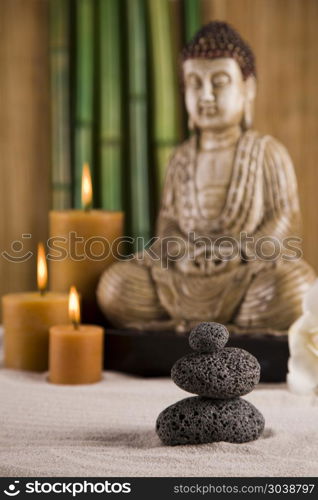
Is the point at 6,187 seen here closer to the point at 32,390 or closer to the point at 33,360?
the point at 33,360

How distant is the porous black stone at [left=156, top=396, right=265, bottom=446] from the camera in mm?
1517

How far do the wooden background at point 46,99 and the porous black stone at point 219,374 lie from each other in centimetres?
166

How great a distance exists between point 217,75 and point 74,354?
0.93 metres

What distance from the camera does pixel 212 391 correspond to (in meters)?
1.51

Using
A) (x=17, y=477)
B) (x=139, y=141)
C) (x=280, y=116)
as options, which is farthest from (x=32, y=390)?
(x=280, y=116)

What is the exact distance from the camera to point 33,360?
231 centimetres

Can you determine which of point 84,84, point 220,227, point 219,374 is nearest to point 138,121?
Answer: point 84,84

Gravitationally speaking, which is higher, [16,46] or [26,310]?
[16,46]

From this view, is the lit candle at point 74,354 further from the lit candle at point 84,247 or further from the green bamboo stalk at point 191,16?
the green bamboo stalk at point 191,16

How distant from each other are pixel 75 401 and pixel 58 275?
25.3 inches

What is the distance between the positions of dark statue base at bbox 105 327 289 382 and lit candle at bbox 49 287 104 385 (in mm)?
152

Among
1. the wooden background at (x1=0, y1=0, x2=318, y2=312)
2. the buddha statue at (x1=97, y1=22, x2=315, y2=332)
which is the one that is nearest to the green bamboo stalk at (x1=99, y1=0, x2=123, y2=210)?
the wooden background at (x1=0, y1=0, x2=318, y2=312)

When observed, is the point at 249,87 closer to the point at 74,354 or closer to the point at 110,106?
the point at 110,106

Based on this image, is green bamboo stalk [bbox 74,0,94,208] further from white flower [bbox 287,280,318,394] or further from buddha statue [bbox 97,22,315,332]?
white flower [bbox 287,280,318,394]
